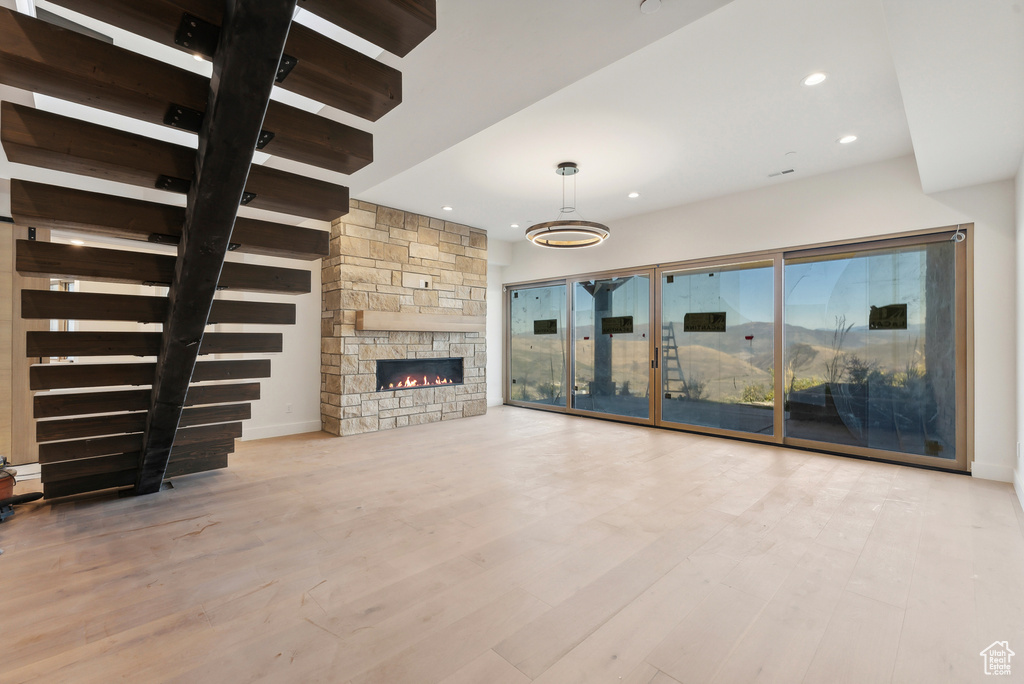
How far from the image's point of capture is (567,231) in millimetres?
4605

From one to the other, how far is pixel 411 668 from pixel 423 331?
4.85 meters

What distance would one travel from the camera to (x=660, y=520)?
2.87 metres

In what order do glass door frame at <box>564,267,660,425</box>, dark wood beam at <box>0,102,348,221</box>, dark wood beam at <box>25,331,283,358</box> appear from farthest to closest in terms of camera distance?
glass door frame at <box>564,267,660,425</box>
dark wood beam at <box>25,331,283,358</box>
dark wood beam at <box>0,102,348,221</box>

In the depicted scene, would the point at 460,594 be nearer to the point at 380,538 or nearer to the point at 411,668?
the point at 411,668

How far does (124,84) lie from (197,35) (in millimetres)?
385

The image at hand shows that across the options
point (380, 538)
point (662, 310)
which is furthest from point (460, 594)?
point (662, 310)

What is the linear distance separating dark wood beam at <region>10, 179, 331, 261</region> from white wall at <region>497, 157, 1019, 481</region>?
15.8 ft

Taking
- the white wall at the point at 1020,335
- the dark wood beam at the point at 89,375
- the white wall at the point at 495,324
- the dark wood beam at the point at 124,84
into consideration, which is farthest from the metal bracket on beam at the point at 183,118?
the white wall at the point at 495,324

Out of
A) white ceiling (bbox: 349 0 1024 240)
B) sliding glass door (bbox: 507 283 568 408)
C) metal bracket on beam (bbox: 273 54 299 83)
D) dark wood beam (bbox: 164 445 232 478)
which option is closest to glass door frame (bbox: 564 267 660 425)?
sliding glass door (bbox: 507 283 568 408)

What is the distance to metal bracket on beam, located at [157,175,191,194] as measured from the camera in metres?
1.75

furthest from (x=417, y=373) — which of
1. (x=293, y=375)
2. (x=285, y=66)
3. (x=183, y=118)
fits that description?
(x=285, y=66)

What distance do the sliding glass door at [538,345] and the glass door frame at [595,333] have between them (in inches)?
5.7

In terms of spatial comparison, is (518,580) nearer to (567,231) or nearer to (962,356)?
(567,231)

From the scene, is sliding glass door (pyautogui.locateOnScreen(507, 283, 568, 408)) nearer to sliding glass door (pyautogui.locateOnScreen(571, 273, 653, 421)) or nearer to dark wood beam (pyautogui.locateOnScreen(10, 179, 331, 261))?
sliding glass door (pyautogui.locateOnScreen(571, 273, 653, 421))
